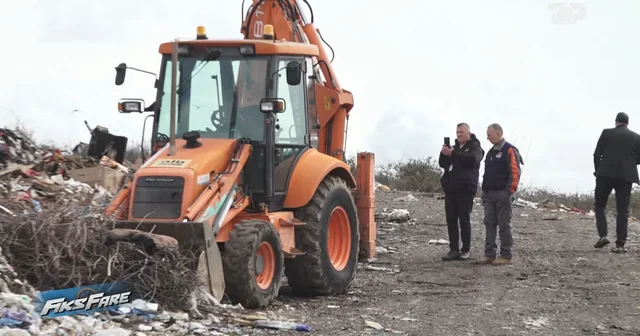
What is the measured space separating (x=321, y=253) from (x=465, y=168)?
3.50 meters

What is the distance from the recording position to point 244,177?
8.84 metres

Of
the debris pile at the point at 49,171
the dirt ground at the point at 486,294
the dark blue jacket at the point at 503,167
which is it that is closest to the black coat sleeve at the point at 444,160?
the dark blue jacket at the point at 503,167

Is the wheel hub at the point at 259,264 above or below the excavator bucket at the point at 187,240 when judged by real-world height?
below

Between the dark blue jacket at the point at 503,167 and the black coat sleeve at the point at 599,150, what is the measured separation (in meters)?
1.92

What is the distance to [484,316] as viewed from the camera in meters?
8.05

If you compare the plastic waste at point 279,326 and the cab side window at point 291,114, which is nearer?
the plastic waste at point 279,326

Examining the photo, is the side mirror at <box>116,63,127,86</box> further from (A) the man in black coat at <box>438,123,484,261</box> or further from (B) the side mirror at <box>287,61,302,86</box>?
(A) the man in black coat at <box>438,123,484,261</box>

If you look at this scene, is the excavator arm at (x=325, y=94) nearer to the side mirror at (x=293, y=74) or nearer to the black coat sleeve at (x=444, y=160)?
the black coat sleeve at (x=444, y=160)

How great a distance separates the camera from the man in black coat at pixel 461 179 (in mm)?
11938

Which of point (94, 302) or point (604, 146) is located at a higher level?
point (604, 146)

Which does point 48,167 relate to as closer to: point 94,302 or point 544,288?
point 94,302

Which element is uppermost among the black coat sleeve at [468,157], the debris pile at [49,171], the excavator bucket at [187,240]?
the black coat sleeve at [468,157]

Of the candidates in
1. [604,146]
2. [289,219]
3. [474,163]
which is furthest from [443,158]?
[289,219]

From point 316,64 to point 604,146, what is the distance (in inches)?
189
